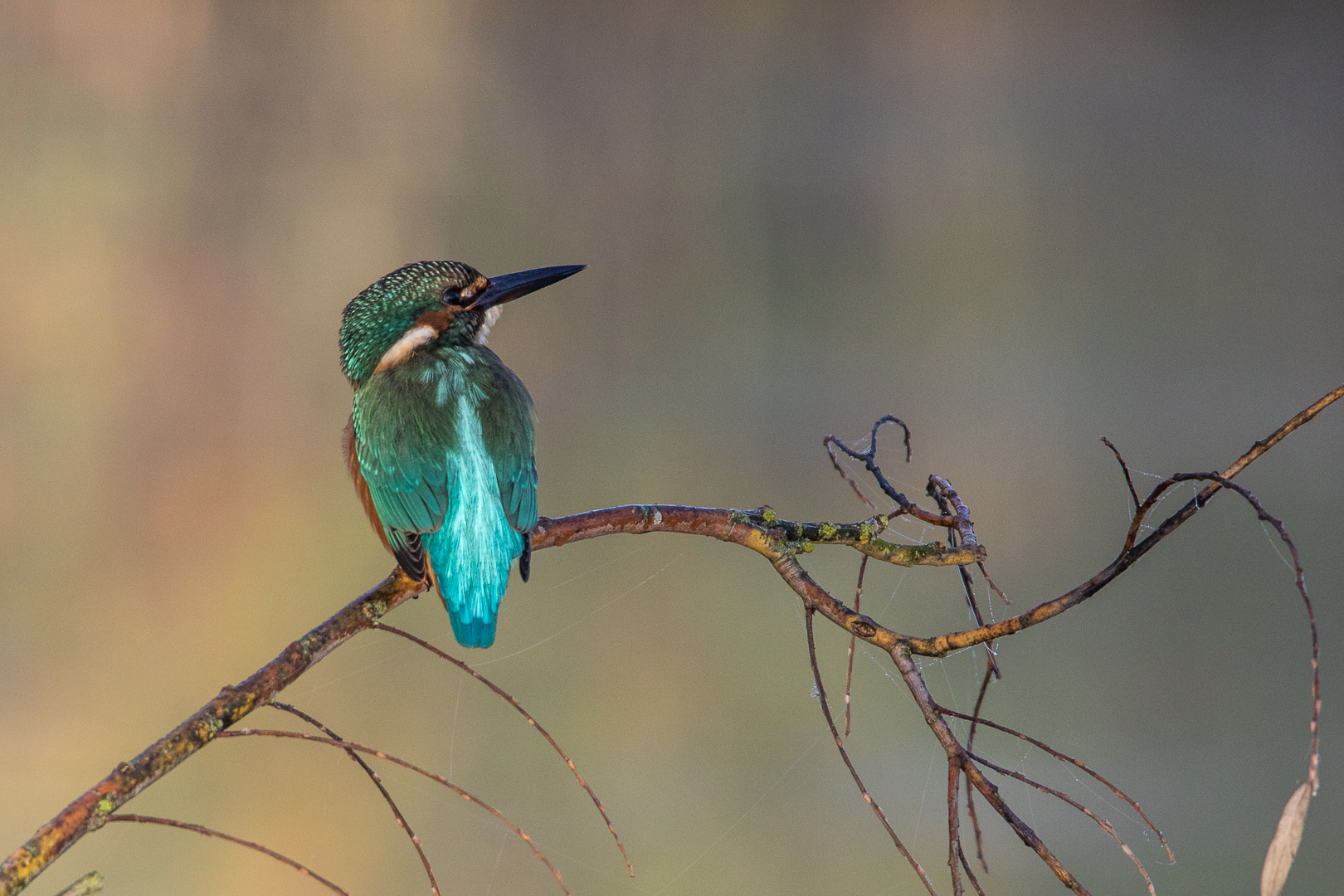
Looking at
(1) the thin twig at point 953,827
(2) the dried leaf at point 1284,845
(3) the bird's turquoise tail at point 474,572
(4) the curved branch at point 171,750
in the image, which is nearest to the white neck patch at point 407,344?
(3) the bird's turquoise tail at point 474,572

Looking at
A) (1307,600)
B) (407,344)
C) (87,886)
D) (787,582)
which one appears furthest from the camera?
(407,344)

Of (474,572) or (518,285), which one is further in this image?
(518,285)

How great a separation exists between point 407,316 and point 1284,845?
38.6 inches

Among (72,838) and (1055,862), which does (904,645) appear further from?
(72,838)

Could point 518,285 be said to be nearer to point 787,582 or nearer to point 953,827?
point 787,582

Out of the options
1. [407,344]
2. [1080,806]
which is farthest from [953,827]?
[407,344]

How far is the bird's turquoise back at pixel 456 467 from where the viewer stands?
3.38 feet

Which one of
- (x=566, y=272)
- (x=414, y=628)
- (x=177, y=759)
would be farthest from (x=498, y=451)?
(x=414, y=628)

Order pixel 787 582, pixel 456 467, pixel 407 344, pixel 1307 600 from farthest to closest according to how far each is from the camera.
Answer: pixel 407 344 → pixel 456 467 → pixel 787 582 → pixel 1307 600

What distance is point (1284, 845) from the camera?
0.57 m

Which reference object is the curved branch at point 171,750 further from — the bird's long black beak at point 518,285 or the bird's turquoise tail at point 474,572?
the bird's long black beak at point 518,285

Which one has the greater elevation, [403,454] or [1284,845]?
[403,454]

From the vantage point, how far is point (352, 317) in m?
1.22

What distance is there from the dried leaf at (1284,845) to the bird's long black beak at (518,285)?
2.96ft
